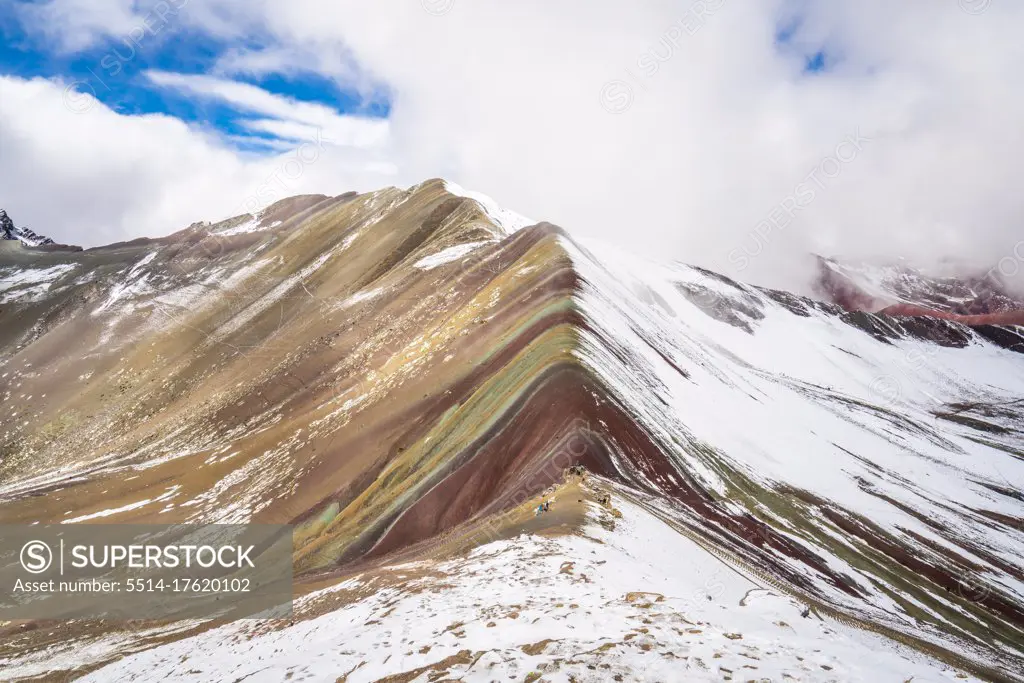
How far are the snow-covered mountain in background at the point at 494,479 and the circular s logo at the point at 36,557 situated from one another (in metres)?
3.60

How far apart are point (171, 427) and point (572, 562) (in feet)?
233

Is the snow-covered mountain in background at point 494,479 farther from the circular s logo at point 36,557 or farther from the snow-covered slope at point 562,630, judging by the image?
the circular s logo at point 36,557

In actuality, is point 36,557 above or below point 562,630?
above

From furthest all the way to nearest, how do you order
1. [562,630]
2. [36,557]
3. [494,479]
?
[36,557]
[494,479]
[562,630]

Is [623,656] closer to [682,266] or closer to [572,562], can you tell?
[572,562]

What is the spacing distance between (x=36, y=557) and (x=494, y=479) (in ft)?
140

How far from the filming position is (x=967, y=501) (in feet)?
190

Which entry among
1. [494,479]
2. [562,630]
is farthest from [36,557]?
[562,630]

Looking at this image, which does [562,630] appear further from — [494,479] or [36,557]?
[36,557]

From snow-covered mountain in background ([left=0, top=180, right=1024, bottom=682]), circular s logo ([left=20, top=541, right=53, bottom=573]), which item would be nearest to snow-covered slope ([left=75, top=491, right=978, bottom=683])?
snow-covered mountain in background ([left=0, top=180, right=1024, bottom=682])

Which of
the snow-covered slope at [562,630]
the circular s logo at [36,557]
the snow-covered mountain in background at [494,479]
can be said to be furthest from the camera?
the circular s logo at [36,557]

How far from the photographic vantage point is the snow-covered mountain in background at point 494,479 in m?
13.1

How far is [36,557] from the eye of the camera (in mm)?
44156

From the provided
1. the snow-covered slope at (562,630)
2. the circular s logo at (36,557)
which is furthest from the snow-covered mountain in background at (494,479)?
the circular s logo at (36,557)
